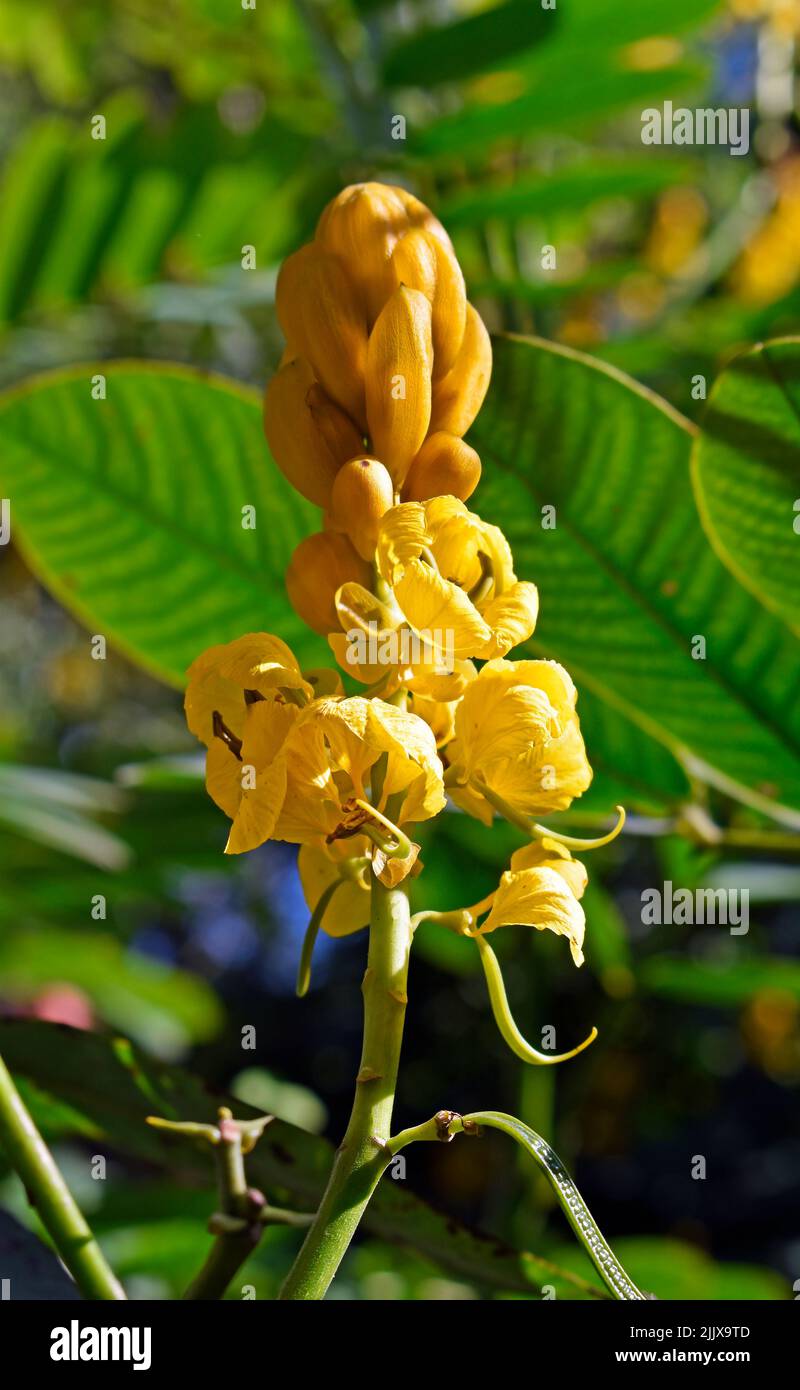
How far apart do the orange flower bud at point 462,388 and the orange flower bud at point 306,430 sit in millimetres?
35

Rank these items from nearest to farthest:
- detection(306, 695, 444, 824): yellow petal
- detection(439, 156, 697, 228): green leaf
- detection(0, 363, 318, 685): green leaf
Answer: detection(306, 695, 444, 824): yellow petal
detection(0, 363, 318, 685): green leaf
detection(439, 156, 697, 228): green leaf

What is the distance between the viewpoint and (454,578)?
48 centimetres

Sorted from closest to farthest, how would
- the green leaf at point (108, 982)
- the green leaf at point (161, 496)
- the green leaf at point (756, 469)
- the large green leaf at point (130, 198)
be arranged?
the green leaf at point (756, 469), the green leaf at point (161, 496), the large green leaf at point (130, 198), the green leaf at point (108, 982)

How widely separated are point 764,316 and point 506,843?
25.8 inches

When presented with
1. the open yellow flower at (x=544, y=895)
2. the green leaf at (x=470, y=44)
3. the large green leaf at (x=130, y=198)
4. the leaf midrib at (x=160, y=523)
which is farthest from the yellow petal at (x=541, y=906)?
the large green leaf at (x=130, y=198)

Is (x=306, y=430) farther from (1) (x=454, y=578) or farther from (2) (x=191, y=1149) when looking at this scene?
(2) (x=191, y=1149)

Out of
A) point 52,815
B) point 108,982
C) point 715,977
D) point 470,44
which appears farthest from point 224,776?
point 108,982

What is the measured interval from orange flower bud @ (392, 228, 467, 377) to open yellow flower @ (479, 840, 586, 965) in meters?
0.18

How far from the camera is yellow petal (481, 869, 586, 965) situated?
436 mm

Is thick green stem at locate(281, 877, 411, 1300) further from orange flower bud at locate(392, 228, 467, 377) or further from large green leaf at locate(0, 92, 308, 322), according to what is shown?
large green leaf at locate(0, 92, 308, 322)

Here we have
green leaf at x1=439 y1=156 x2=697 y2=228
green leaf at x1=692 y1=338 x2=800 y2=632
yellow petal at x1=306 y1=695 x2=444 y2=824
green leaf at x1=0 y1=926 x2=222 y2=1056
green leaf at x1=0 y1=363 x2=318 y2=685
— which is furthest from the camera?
green leaf at x1=0 y1=926 x2=222 y2=1056

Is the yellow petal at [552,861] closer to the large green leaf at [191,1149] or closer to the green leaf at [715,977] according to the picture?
the large green leaf at [191,1149]

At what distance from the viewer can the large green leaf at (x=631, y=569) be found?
0.63 metres

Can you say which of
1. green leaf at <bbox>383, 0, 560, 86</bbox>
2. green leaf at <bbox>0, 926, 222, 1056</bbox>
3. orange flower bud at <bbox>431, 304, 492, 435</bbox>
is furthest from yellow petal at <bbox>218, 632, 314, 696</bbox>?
green leaf at <bbox>0, 926, 222, 1056</bbox>
